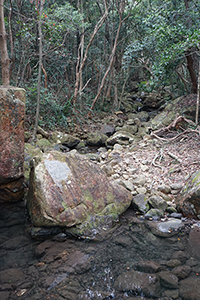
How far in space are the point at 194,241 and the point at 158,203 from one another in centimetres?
82

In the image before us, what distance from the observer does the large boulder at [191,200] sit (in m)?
3.28

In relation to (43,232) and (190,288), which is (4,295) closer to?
(43,232)

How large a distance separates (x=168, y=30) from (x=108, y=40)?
5.61 meters

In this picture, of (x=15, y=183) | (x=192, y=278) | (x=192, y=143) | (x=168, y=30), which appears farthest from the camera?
(x=168, y=30)

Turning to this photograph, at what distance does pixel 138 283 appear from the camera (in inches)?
87.1

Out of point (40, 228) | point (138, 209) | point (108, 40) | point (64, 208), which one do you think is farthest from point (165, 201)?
point (108, 40)

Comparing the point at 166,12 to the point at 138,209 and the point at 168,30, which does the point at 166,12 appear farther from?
the point at 138,209

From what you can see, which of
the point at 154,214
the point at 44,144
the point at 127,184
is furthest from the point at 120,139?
the point at 154,214

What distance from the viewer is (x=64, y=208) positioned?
299 centimetres

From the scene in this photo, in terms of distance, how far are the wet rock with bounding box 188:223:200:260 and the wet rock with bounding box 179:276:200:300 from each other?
0.41 meters

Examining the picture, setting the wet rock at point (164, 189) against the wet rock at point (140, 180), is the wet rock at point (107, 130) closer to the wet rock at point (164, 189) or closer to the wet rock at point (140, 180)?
the wet rock at point (140, 180)

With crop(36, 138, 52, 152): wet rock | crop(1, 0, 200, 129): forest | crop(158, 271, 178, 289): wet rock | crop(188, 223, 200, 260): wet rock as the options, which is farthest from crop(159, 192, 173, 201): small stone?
crop(1, 0, 200, 129): forest

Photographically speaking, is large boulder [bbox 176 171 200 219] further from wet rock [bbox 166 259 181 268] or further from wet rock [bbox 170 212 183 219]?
wet rock [bbox 166 259 181 268]

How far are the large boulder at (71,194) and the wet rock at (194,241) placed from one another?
1.03 meters
